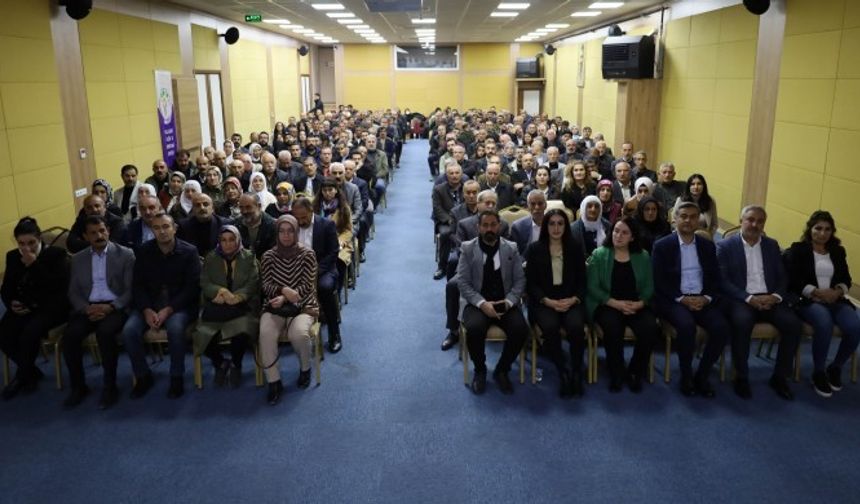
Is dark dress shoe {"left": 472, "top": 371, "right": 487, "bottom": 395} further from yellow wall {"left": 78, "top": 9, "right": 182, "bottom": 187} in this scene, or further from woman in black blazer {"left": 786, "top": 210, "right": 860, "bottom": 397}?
yellow wall {"left": 78, "top": 9, "right": 182, "bottom": 187}

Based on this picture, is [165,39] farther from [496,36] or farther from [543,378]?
[496,36]

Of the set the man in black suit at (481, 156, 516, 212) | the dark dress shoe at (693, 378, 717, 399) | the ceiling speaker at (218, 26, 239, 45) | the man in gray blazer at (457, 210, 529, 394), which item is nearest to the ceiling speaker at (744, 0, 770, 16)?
the man in black suit at (481, 156, 516, 212)

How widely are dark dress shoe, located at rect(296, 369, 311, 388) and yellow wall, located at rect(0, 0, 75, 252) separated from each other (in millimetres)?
4264

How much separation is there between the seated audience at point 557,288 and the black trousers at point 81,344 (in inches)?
123

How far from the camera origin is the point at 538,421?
448 centimetres

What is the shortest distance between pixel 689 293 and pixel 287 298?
3048mm

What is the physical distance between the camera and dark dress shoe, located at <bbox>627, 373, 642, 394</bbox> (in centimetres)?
484

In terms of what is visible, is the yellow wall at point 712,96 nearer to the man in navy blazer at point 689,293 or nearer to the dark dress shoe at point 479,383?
the man in navy blazer at point 689,293

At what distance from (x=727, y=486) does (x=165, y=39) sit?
37.5 ft

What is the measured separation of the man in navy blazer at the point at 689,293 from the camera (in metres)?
4.79

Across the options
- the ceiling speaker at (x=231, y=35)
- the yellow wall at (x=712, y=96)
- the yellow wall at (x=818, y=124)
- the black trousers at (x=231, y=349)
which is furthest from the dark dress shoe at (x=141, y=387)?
the ceiling speaker at (x=231, y=35)

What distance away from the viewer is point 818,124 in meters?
7.40

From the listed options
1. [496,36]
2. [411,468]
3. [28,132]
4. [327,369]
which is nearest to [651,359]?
[411,468]

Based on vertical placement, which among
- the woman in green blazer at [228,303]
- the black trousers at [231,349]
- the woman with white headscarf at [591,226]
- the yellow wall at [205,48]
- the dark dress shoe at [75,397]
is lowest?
the dark dress shoe at [75,397]
